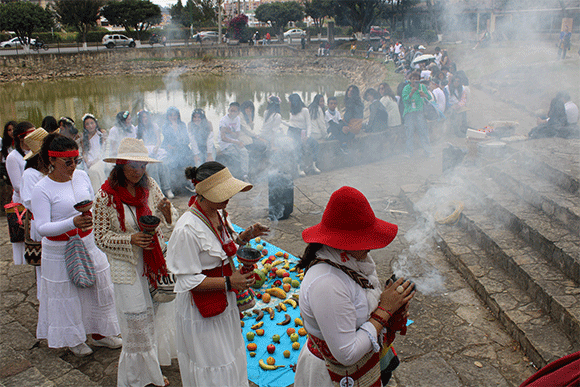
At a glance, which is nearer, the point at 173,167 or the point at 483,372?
the point at 483,372

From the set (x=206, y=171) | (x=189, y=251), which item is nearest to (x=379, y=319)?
(x=189, y=251)

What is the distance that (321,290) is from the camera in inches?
76.4

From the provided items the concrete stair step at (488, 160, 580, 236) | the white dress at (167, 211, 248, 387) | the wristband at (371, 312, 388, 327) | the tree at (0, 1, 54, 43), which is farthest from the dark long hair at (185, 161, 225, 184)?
the tree at (0, 1, 54, 43)

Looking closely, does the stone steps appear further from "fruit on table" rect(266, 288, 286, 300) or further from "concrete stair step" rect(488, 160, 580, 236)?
"fruit on table" rect(266, 288, 286, 300)

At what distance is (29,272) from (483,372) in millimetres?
5202

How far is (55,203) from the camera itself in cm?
351

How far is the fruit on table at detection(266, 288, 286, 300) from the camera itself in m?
4.74

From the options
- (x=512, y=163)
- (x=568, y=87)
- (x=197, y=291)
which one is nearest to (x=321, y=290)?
(x=197, y=291)

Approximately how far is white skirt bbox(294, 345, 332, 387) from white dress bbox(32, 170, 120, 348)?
223 centimetres

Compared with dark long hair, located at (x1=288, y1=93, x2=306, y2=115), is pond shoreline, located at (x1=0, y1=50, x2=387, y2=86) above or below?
above

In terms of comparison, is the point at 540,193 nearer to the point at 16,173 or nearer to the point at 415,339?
the point at 415,339

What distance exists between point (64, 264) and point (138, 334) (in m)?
1.04

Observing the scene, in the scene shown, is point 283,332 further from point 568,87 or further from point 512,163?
point 568,87

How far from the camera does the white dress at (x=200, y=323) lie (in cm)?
261
